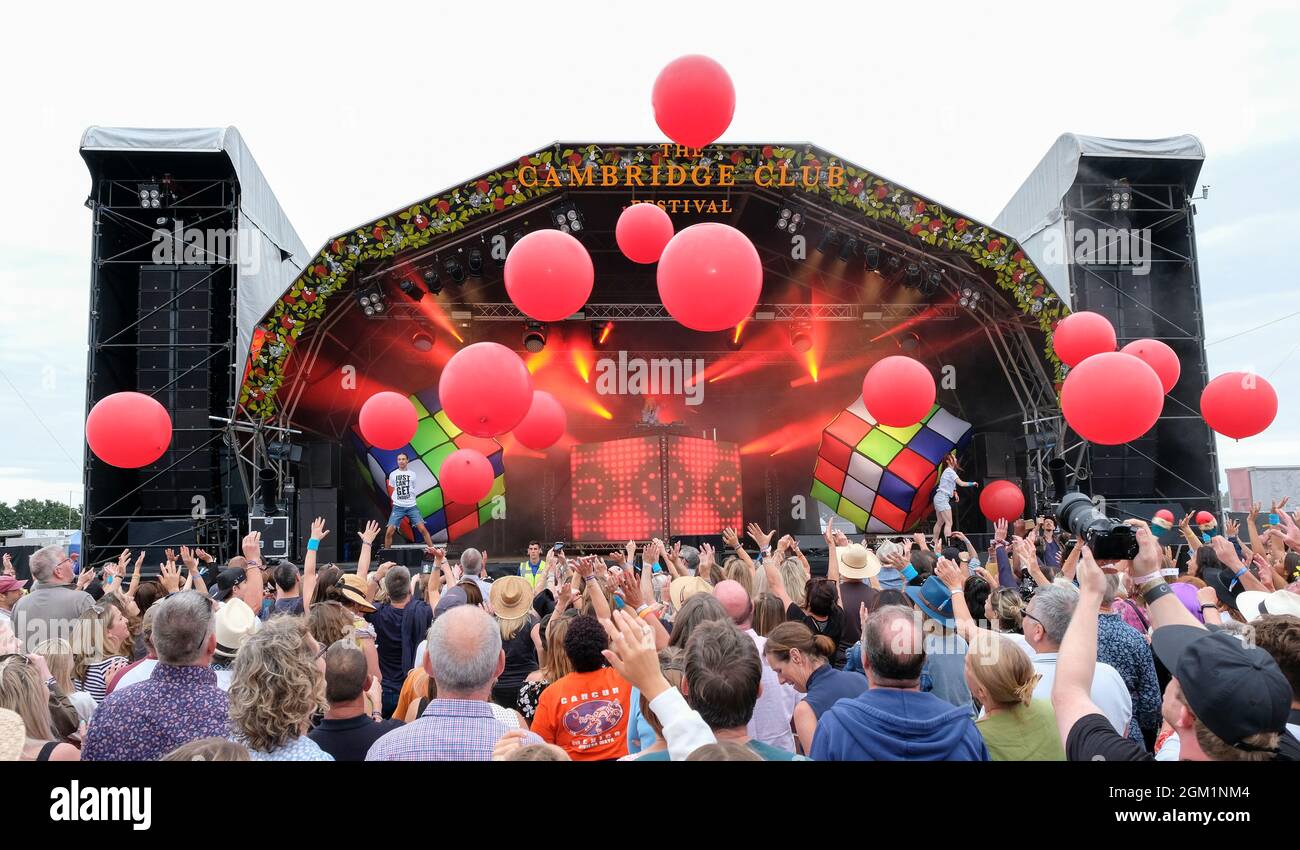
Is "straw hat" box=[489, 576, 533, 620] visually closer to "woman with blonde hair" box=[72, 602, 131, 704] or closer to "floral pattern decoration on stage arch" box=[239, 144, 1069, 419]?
"woman with blonde hair" box=[72, 602, 131, 704]

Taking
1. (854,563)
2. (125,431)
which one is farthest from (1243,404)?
(125,431)

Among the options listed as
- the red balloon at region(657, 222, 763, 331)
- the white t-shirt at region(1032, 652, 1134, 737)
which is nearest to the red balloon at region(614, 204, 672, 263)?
the red balloon at region(657, 222, 763, 331)

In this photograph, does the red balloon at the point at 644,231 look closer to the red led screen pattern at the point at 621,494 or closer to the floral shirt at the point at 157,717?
the floral shirt at the point at 157,717

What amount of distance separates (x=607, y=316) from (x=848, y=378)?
4377 millimetres

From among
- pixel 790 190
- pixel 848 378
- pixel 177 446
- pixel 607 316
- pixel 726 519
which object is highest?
pixel 790 190

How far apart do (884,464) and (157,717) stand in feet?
37.0

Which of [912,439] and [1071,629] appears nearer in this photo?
Result: [1071,629]

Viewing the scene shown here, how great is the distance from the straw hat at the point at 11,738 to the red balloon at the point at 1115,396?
6.13 meters

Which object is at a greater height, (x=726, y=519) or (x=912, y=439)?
(x=912, y=439)

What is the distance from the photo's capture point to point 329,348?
422 inches

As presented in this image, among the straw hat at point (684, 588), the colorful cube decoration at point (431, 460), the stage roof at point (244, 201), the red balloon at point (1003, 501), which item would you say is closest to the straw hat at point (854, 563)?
the straw hat at point (684, 588)

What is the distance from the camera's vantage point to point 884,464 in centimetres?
1218
